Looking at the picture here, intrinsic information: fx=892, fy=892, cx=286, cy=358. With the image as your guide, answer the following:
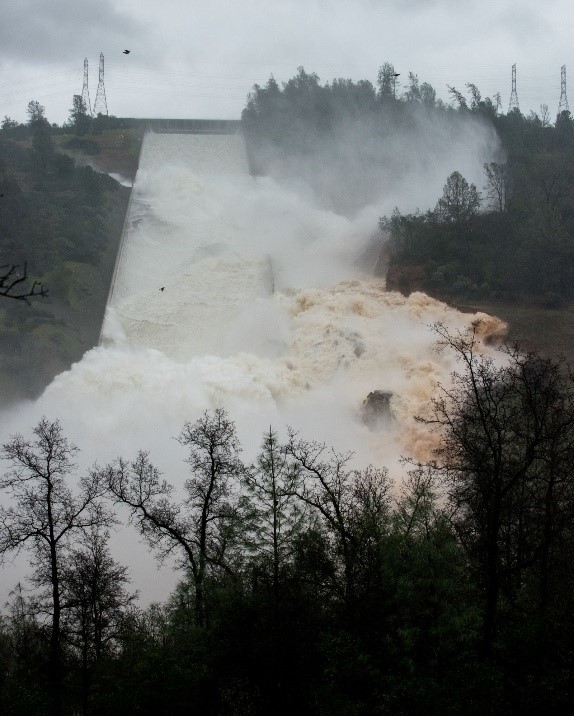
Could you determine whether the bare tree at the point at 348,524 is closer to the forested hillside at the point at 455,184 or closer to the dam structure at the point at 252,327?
the dam structure at the point at 252,327

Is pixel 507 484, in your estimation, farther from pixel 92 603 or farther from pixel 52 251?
pixel 52 251

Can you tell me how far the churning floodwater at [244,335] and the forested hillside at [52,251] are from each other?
3.51 ft

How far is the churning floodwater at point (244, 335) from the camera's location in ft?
108

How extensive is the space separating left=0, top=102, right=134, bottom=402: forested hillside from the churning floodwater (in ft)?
3.51

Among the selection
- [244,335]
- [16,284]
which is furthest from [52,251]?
[16,284]

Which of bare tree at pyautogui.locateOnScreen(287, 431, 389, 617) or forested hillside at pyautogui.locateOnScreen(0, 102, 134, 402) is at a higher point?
forested hillside at pyautogui.locateOnScreen(0, 102, 134, 402)

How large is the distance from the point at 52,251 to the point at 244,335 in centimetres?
1149

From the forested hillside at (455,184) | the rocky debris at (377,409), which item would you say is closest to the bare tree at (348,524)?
the rocky debris at (377,409)

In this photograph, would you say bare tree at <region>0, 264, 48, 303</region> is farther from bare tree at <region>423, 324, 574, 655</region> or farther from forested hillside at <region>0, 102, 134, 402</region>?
bare tree at <region>423, 324, 574, 655</region>

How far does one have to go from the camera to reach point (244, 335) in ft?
142

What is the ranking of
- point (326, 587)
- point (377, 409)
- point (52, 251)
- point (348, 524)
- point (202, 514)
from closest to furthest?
point (326, 587)
point (348, 524)
point (202, 514)
point (377, 409)
point (52, 251)

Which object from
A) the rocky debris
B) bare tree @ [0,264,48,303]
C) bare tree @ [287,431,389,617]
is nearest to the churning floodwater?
the rocky debris

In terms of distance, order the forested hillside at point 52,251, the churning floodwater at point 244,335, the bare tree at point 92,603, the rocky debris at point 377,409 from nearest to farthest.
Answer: the bare tree at point 92,603 < the rocky debris at point 377,409 < the churning floodwater at point 244,335 < the forested hillside at point 52,251

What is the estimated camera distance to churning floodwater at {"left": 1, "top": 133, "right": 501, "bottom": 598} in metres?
32.9
